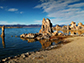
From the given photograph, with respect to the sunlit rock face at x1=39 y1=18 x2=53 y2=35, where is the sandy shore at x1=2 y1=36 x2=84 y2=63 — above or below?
below

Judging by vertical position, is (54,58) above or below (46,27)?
below

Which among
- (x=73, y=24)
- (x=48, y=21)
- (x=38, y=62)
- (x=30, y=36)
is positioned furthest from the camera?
(x=73, y=24)

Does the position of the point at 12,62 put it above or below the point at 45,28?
below

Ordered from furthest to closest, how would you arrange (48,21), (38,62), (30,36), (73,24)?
(73,24)
(48,21)
(30,36)
(38,62)

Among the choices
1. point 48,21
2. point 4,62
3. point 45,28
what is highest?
point 48,21

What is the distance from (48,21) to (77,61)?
1893 inches

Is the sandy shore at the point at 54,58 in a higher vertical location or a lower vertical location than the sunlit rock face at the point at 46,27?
lower

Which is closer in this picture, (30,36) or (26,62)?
(26,62)

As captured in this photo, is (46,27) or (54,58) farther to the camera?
(46,27)

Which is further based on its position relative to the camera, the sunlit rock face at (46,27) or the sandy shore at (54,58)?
the sunlit rock face at (46,27)

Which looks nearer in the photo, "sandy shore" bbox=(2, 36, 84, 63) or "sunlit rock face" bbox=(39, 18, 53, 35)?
"sandy shore" bbox=(2, 36, 84, 63)

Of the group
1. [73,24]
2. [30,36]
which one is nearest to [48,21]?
[30,36]

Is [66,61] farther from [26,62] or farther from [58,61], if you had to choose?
[26,62]

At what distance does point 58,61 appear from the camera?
12.5 m
